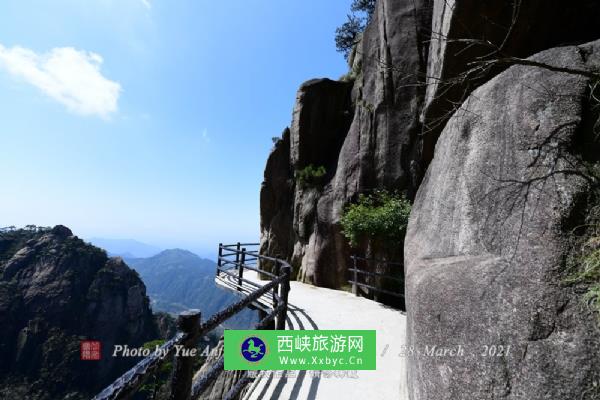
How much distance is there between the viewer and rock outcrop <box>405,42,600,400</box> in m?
1.95

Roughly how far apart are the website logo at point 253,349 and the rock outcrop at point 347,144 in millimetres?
7611

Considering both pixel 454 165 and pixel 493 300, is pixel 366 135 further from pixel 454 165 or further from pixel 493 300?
pixel 493 300

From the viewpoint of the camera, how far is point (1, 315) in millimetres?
55312

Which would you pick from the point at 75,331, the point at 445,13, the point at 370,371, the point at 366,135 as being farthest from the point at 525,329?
the point at 75,331

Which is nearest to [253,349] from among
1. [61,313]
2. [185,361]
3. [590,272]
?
[185,361]

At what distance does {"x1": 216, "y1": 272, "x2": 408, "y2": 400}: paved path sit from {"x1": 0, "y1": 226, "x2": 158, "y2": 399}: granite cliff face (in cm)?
6303

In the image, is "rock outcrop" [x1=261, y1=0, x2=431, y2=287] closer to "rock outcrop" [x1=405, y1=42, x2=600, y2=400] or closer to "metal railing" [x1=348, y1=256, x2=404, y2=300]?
"metal railing" [x1=348, y1=256, x2=404, y2=300]

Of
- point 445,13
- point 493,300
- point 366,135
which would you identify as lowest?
point 493,300

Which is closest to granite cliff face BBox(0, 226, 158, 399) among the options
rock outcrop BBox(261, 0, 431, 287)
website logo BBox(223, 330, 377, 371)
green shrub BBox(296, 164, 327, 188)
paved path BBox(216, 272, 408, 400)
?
rock outcrop BBox(261, 0, 431, 287)

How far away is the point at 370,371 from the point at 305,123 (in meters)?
12.6

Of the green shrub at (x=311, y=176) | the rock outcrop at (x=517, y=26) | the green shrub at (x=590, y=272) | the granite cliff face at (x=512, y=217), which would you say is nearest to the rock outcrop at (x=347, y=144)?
the green shrub at (x=311, y=176)

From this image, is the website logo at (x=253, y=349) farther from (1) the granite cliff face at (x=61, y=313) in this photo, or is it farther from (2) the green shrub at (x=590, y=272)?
(1) the granite cliff face at (x=61, y=313)

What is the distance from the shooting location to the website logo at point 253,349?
3363mm

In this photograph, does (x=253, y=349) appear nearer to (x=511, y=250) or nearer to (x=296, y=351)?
(x=296, y=351)
